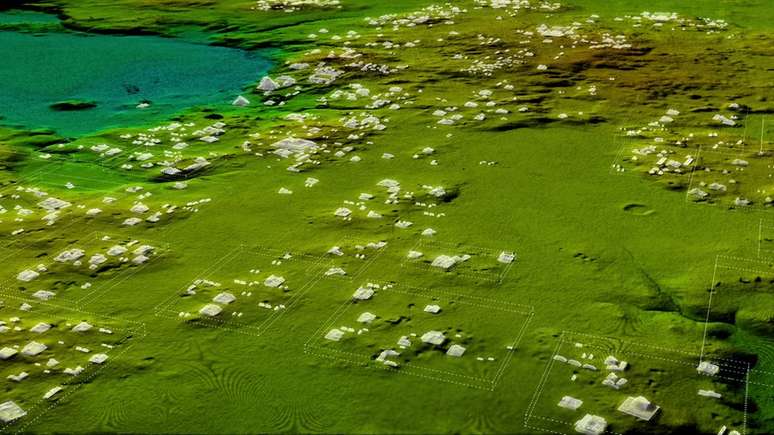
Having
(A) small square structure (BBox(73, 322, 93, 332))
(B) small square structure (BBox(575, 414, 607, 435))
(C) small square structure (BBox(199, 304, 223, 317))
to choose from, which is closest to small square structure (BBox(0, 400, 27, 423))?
(A) small square structure (BBox(73, 322, 93, 332))

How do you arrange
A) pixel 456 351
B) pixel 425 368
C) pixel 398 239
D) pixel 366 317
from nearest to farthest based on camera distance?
pixel 425 368 < pixel 456 351 < pixel 366 317 < pixel 398 239

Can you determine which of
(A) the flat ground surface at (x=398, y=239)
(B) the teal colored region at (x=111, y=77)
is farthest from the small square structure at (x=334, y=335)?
(B) the teal colored region at (x=111, y=77)

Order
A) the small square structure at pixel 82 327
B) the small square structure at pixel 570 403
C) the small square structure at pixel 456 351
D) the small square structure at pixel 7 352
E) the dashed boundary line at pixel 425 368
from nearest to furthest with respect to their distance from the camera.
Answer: the small square structure at pixel 570 403 → the dashed boundary line at pixel 425 368 → the small square structure at pixel 456 351 → the small square structure at pixel 7 352 → the small square structure at pixel 82 327

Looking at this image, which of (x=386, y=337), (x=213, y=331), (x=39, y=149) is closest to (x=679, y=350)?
(x=386, y=337)

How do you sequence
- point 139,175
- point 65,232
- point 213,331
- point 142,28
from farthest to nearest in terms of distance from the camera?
point 142,28 < point 139,175 < point 65,232 < point 213,331

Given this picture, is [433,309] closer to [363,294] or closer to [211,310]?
[363,294]

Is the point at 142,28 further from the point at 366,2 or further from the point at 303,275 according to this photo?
the point at 303,275

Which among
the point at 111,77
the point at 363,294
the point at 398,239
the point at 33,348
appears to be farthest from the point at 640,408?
the point at 111,77

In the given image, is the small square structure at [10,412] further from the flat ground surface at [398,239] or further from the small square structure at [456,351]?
the small square structure at [456,351]
